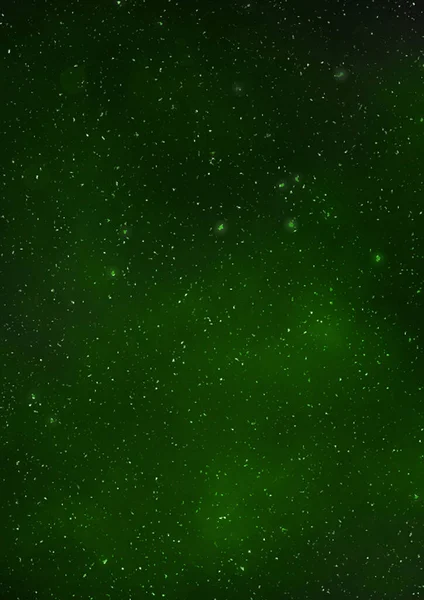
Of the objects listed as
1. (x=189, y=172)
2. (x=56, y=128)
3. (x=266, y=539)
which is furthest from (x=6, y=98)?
(x=266, y=539)

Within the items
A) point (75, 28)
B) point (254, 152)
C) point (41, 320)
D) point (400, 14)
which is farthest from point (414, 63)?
point (41, 320)

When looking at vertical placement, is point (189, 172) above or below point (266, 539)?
above

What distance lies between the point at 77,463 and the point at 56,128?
29 cm

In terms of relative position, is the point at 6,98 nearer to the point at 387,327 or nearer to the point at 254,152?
the point at 254,152

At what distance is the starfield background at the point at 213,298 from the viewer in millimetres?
600

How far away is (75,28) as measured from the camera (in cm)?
61

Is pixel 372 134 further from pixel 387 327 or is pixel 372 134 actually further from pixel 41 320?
pixel 41 320

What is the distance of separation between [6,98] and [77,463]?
0.33m

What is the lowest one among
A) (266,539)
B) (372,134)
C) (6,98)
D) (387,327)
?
(266,539)

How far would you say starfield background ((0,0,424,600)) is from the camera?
0.60m

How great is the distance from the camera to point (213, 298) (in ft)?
2.02

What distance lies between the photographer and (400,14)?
1.96 feet

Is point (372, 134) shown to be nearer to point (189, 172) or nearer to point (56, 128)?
point (189, 172)

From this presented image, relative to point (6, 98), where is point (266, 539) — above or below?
below
